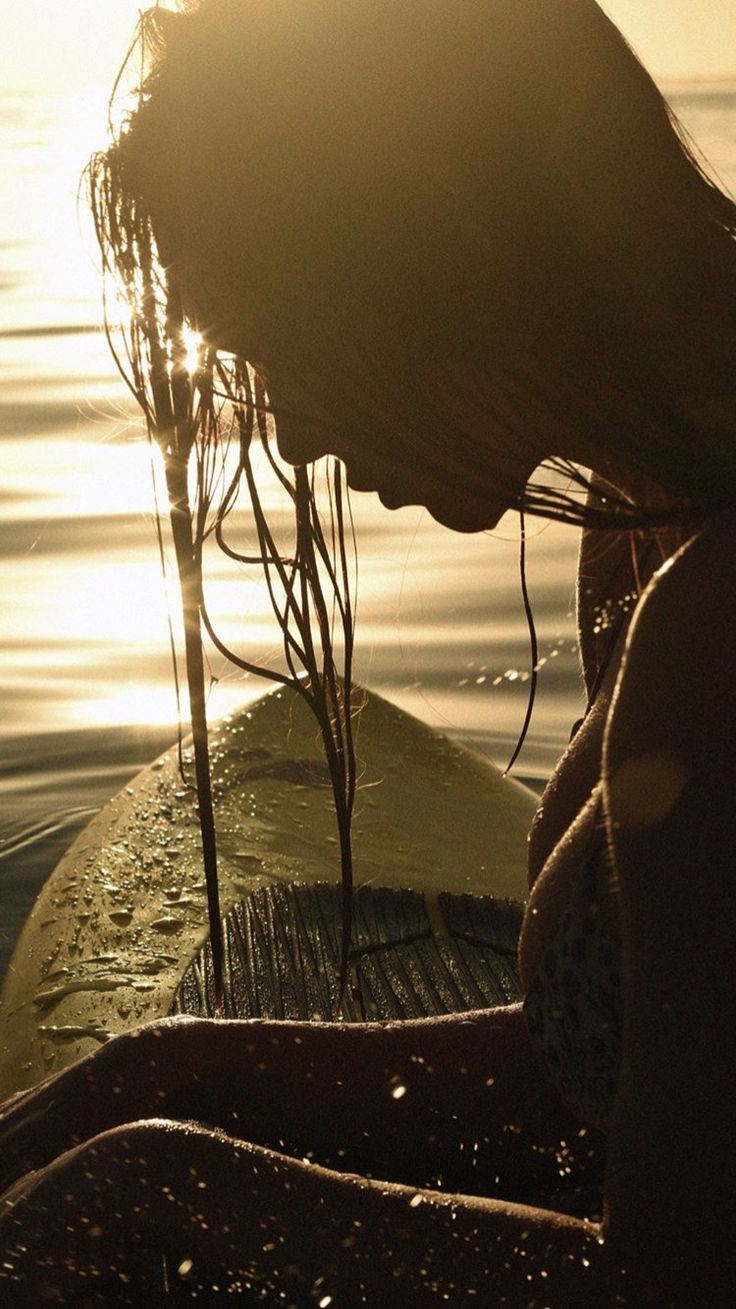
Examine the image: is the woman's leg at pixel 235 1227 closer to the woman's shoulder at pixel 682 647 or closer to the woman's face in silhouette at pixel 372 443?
the woman's shoulder at pixel 682 647

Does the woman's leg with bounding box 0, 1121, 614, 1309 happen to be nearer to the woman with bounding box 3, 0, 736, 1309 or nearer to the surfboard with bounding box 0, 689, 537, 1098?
the woman with bounding box 3, 0, 736, 1309

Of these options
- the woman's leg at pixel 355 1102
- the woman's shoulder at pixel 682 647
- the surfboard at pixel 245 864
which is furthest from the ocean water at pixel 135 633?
the woman's shoulder at pixel 682 647

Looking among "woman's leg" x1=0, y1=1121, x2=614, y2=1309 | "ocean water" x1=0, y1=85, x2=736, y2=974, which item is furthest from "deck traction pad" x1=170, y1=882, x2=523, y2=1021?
"woman's leg" x1=0, y1=1121, x2=614, y2=1309

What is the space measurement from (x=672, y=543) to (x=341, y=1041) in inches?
27.2

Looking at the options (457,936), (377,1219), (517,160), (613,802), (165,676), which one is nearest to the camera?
(613,802)

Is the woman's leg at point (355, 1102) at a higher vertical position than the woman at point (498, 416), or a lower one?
lower

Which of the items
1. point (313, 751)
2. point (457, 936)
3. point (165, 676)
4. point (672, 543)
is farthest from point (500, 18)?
point (165, 676)

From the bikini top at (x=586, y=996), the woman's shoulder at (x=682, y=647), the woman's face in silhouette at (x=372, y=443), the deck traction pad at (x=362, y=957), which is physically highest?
the woman's face in silhouette at (x=372, y=443)

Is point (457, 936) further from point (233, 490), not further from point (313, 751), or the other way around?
point (233, 490)

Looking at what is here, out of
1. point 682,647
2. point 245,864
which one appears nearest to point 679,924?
point 682,647

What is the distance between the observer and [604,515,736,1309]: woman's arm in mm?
1196

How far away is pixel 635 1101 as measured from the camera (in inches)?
48.9

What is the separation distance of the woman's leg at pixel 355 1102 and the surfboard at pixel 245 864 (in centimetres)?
88

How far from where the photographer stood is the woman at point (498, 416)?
4.04 ft
